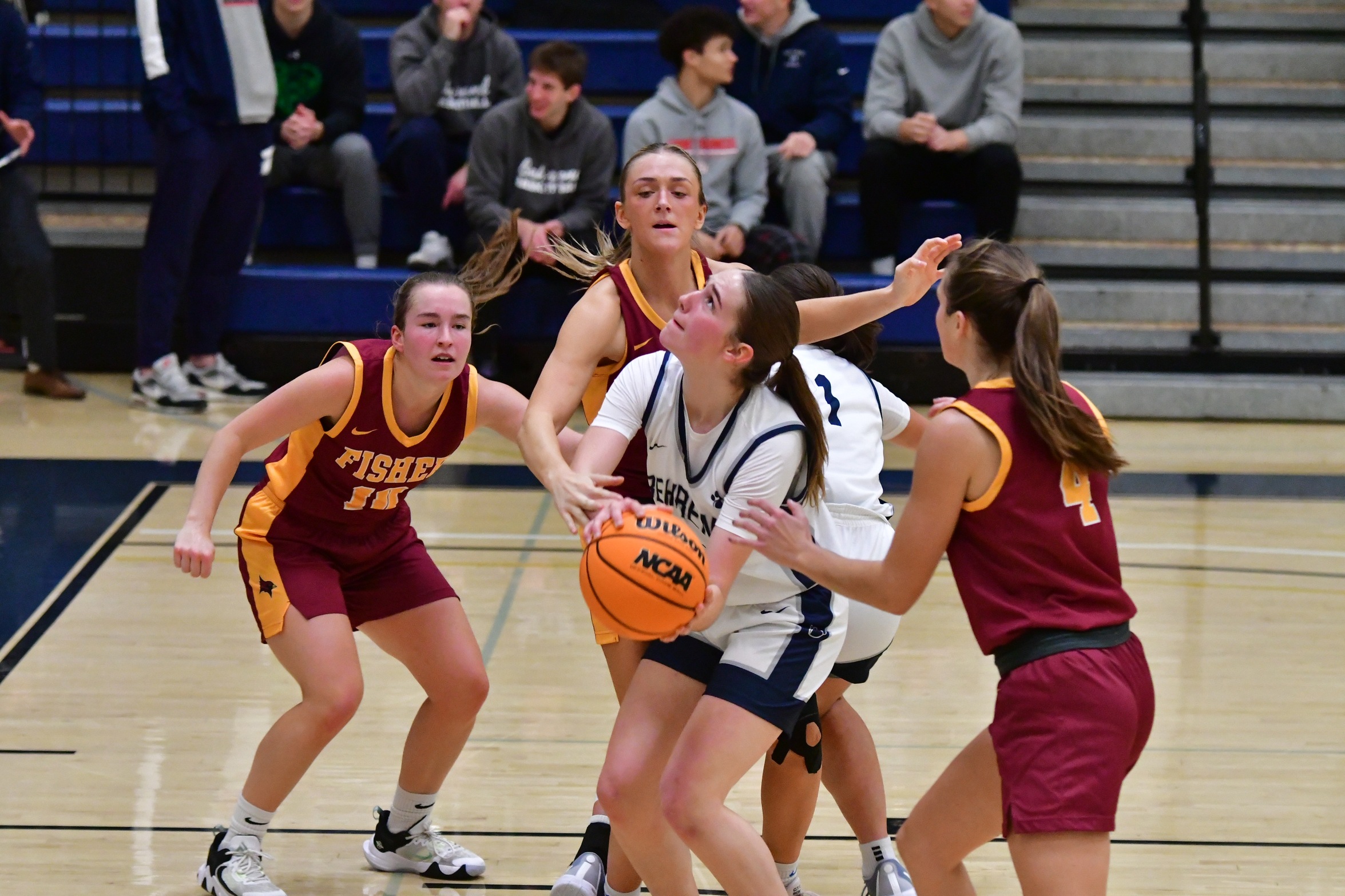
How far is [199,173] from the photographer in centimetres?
766

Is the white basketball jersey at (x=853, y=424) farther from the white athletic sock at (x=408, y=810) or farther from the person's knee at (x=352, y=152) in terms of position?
the person's knee at (x=352, y=152)

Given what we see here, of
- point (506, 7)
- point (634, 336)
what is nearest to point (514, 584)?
point (634, 336)

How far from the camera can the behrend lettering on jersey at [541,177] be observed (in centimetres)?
796

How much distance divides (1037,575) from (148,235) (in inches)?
247

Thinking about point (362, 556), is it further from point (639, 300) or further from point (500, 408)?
point (639, 300)

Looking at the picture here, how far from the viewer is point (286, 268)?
341 inches

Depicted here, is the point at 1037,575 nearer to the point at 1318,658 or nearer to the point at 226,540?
the point at 1318,658

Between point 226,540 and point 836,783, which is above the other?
point 836,783

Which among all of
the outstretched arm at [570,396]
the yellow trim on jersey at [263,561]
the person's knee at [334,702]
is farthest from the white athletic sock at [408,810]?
the outstretched arm at [570,396]

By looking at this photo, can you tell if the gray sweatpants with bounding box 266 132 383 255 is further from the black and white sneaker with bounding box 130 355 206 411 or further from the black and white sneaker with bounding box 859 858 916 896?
the black and white sneaker with bounding box 859 858 916 896

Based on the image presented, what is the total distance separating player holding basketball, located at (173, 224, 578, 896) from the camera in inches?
130

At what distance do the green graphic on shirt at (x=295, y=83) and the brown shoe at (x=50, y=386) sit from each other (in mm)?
1886

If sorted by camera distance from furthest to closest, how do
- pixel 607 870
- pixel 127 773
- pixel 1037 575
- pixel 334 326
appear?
pixel 334 326
pixel 127 773
pixel 607 870
pixel 1037 575

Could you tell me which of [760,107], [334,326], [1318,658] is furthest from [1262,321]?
[334,326]
